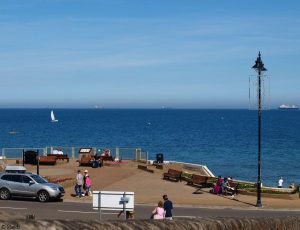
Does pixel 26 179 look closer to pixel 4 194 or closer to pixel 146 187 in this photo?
pixel 4 194

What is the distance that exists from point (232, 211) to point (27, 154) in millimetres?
21295

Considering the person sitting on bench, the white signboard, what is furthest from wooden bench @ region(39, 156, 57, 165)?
the white signboard

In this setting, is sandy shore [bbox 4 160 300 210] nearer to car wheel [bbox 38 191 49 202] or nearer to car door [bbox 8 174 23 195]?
→ car wheel [bbox 38 191 49 202]

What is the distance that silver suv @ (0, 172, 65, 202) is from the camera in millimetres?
29812

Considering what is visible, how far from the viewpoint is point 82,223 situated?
320 inches

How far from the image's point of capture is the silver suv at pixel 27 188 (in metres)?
29.8

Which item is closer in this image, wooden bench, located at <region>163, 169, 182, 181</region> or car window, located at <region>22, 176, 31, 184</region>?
car window, located at <region>22, 176, 31, 184</region>

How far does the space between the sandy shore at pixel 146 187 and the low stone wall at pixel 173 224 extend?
63.7ft

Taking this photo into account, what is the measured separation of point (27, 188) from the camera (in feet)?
98.2

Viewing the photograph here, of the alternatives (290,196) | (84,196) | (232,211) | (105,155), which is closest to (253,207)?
(232,211)

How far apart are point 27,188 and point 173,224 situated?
2210cm

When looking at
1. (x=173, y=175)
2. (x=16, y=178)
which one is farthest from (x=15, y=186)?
(x=173, y=175)

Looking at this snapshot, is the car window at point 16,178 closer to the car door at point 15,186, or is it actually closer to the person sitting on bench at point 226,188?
the car door at point 15,186

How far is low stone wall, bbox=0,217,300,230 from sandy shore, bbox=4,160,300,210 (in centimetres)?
1941
